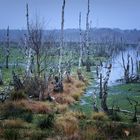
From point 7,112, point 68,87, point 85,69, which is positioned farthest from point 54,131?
point 85,69

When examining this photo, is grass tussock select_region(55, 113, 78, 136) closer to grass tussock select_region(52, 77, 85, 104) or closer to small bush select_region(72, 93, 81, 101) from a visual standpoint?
grass tussock select_region(52, 77, 85, 104)

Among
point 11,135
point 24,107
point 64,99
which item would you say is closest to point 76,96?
point 64,99

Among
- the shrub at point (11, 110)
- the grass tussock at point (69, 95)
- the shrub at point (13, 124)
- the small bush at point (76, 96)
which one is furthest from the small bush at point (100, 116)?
the small bush at point (76, 96)

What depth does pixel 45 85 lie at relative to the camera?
3397cm

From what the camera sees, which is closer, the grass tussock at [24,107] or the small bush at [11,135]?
the small bush at [11,135]

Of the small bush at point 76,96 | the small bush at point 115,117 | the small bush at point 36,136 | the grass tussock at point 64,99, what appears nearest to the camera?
the small bush at point 36,136

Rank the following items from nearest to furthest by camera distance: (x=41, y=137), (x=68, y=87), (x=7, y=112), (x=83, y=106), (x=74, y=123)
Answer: (x=41, y=137)
(x=74, y=123)
(x=7, y=112)
(x=83, y=106)
(x=68, y=87)

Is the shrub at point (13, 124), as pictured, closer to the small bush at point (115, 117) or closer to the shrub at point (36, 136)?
the shrub at point (36, 136)

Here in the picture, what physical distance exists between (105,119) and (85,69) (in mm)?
45274

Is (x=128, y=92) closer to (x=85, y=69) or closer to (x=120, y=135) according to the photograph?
(x=120, y=135)

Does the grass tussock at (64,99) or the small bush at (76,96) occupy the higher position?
the grass tussock at (64,99)

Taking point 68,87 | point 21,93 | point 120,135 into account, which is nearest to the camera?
point 120,135

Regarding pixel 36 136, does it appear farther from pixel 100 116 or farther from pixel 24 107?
pixel 24 107

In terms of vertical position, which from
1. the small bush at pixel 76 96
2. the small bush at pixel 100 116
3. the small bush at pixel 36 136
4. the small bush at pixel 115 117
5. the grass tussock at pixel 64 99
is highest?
the small bush at pixel 36 136
